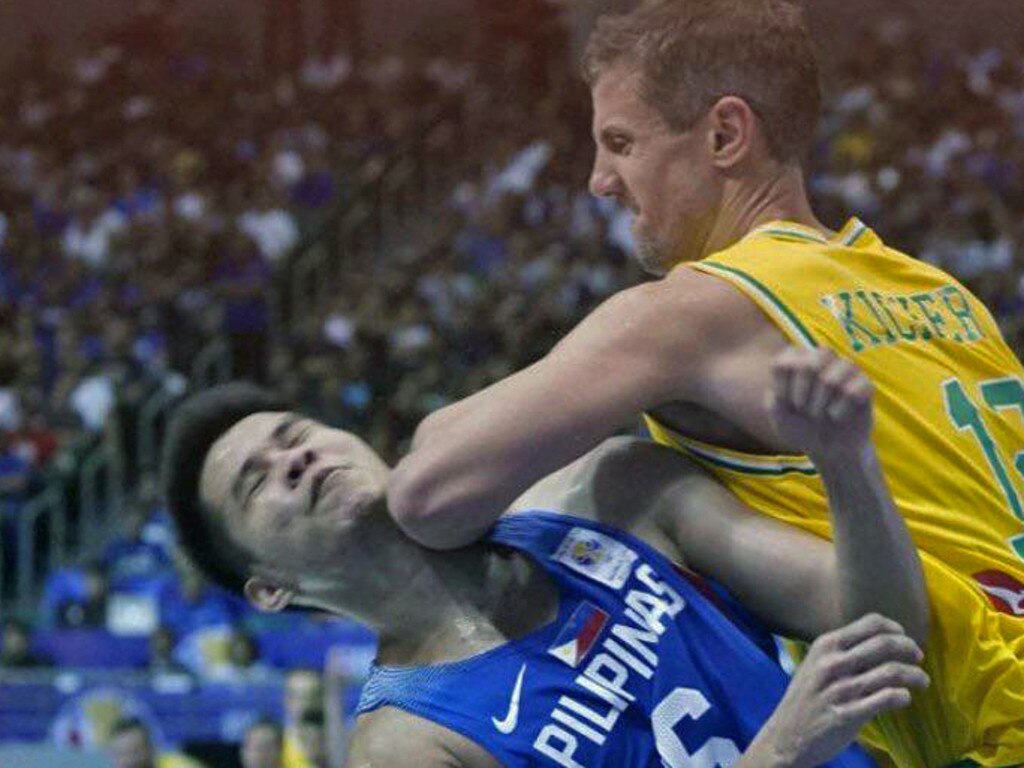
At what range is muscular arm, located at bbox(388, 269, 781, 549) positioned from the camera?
2732 mm

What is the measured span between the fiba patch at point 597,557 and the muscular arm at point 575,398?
0.27 meters

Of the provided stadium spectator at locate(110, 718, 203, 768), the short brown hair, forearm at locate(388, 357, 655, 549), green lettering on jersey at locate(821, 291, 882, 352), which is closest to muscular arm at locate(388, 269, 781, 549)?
forearm at locate(388, 357, 655, 549)

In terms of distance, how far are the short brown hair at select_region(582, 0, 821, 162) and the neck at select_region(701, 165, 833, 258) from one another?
0.13 feet

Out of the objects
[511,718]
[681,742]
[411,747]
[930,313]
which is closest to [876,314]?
[930,313]

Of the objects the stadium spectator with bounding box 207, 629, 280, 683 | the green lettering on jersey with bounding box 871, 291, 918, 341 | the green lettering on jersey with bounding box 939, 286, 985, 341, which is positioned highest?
the green lettering on jersey with bounding box 871, 291, 918, 341

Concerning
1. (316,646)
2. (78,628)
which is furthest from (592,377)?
(78,628)

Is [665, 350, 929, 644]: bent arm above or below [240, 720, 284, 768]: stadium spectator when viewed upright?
above

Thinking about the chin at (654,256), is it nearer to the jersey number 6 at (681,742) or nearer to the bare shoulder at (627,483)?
the bare shoulder at (627,483)

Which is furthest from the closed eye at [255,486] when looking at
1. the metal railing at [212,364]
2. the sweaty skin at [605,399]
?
the metal railing at [212,364]

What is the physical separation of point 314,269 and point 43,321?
2174mm

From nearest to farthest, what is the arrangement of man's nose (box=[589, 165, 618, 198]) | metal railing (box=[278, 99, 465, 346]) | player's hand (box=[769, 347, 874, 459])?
1. player's hand (box=[769, 347, 874, 459])
2. man's nose (box=[589, 165, 618, 198])
3. metal railing (box=[278, 99, 465, 346])

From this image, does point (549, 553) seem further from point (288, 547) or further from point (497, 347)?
point (497, 347)

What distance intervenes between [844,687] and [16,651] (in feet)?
31.9

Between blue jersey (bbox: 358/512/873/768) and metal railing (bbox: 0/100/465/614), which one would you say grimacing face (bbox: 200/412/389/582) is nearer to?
blue jersey (bbox: 358/512/873/768)
